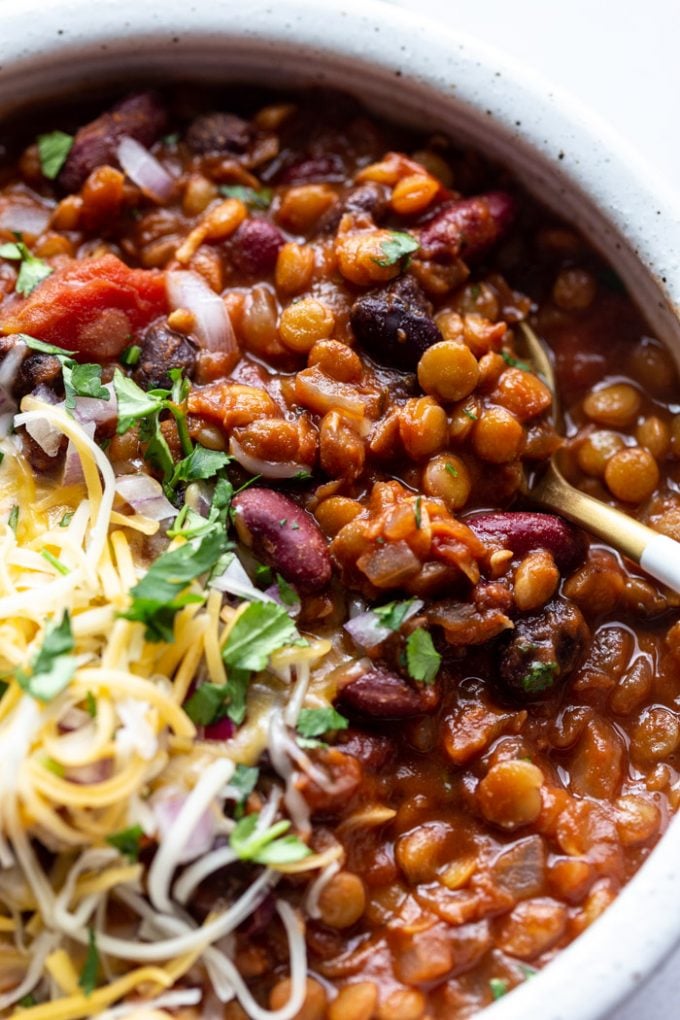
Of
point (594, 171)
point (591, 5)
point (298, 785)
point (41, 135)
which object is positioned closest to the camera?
point (298, 785)

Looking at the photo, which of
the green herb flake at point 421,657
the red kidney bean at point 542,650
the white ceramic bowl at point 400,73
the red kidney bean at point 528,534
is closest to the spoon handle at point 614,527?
the red kidney bean at point 528,534

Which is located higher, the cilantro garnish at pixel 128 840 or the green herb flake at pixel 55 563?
the green herb flake at pixel 55 563

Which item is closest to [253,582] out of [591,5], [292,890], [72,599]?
[72,599]

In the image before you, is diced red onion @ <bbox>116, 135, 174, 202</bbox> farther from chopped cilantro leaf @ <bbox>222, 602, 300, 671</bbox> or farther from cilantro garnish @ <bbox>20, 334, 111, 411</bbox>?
chopped cilantro leaf @ <bbox>222, 602, 300, 671</bbox>

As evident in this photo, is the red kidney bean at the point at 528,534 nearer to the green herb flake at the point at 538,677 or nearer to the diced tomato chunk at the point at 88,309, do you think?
the green herb flake at the point at 538,677

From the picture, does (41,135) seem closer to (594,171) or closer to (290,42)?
(290,42)

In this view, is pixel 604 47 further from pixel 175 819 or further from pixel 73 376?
pixel 175 819
